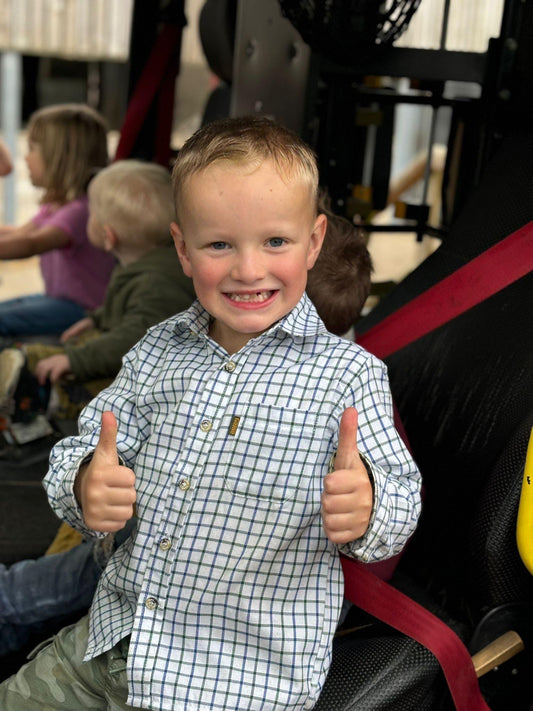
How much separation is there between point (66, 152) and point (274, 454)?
183 centimetres

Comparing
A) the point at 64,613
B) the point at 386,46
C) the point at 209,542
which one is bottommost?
the point at 64,613

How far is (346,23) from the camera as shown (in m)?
1.38

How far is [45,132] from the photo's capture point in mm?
2590

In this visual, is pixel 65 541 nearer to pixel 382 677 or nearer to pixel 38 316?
pixel 382 677

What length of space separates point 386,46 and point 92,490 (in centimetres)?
87

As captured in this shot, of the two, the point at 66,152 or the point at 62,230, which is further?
the point at 66,152

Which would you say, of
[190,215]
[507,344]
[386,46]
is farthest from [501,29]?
[190,215]

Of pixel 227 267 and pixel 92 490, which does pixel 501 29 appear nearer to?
pixel 227 267

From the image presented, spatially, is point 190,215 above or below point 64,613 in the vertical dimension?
above

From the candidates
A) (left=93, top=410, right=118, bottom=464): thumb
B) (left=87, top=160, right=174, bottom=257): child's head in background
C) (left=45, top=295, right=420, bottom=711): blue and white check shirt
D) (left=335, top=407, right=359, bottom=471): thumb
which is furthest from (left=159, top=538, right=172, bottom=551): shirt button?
(left=87, top=160, right=174, bottom=257): child's head in background

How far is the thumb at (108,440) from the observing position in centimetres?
92

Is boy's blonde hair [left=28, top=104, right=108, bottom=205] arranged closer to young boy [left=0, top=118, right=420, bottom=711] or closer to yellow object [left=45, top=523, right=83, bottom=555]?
yellow object [left=45, top=523, right=83, bottom=555]

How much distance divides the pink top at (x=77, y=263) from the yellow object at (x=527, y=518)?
1.71m

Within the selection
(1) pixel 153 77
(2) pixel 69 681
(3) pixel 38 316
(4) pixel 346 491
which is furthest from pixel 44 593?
(1) pixel 153 77
